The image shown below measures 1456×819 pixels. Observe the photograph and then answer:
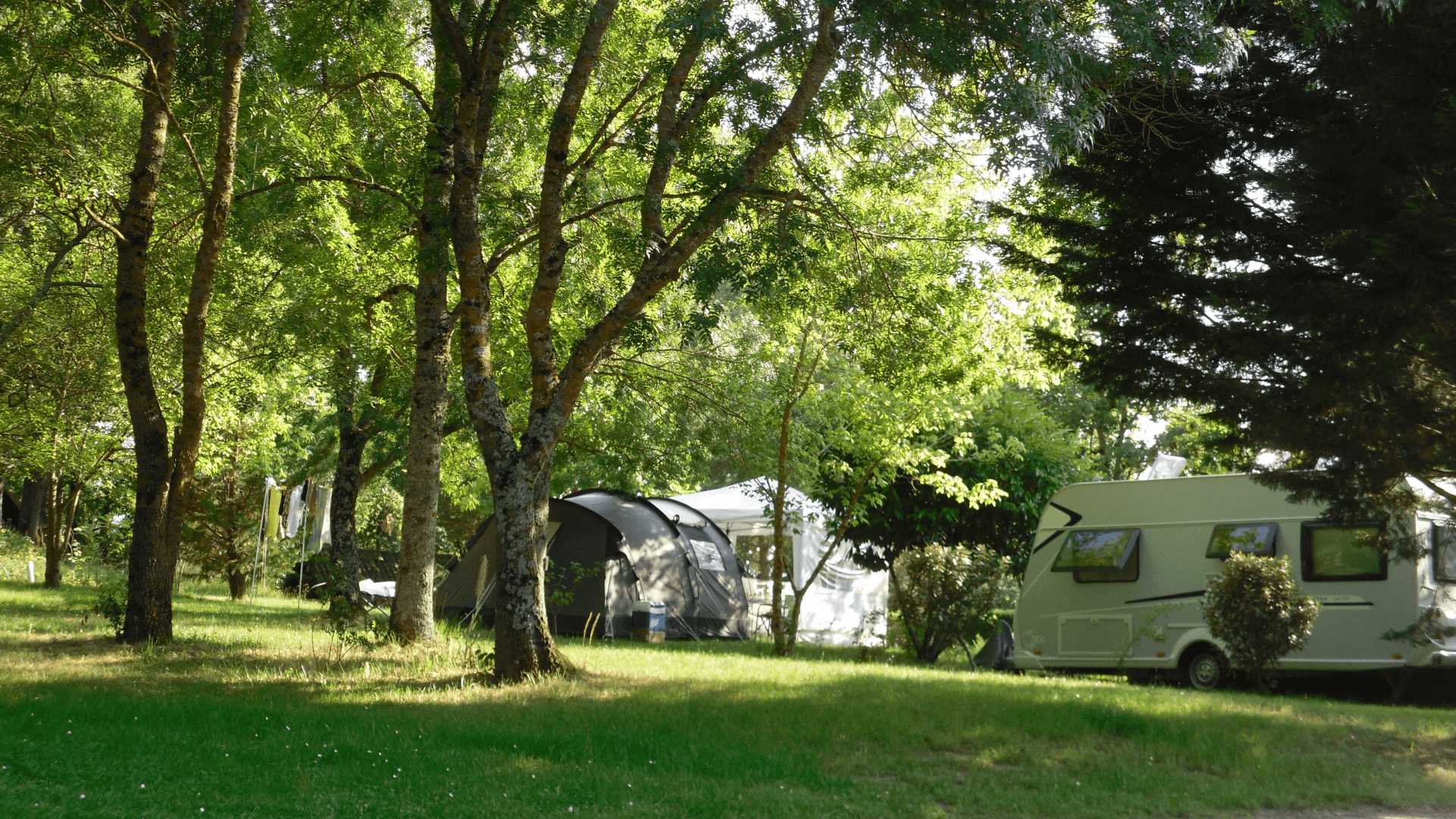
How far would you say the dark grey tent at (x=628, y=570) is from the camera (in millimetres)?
15234

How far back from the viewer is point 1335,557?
10.9 metres

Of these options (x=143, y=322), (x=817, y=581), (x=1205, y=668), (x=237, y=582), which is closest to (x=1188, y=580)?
(x=1205, y=668)

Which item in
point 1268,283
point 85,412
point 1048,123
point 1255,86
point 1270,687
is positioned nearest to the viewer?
point 1048,123

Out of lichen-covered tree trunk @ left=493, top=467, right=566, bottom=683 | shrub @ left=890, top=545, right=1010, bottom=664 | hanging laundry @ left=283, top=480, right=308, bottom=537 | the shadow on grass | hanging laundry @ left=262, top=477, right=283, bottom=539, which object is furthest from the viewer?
hanging laundry @ left=283, top=480, right=308, bottom=537

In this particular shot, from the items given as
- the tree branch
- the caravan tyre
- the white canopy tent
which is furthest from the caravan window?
the tree branch

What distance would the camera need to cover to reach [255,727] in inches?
254

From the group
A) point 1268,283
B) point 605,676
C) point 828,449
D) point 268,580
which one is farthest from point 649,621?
point 268,580

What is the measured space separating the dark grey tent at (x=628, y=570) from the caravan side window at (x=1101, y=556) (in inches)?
227

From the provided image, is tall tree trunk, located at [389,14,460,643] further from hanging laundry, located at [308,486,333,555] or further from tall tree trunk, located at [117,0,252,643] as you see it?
hanging laundry, located at [308,486,333,555]

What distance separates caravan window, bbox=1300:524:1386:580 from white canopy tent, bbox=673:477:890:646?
7.36 m

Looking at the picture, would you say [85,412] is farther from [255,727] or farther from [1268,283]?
[1268,283]

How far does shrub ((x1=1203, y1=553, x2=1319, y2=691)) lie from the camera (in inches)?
403

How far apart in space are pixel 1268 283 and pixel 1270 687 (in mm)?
6000

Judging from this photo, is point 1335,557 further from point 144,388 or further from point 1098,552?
point 144,388
